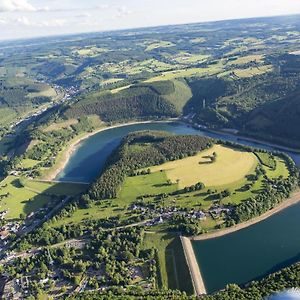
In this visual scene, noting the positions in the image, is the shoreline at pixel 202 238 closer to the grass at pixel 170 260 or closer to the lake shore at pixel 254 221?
the lake shore at pixel 254 221

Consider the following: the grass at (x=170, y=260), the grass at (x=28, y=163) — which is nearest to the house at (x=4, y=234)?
the grass at (x=170, y=260)

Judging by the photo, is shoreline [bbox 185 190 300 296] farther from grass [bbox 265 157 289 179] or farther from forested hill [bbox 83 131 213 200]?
forested hill [bbox 83 131 213 200]

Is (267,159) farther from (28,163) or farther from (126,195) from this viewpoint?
(28,163)

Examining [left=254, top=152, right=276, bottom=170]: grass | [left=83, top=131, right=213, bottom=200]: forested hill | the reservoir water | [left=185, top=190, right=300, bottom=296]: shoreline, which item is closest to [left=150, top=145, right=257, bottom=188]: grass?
[left=254, top=152, right=276, bottom=170]: grass

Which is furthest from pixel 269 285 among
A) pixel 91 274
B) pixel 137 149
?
pixel 137 149

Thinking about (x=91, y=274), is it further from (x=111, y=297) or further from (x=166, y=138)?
(x=166, y=138)

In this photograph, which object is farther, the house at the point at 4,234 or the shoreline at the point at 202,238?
the house at the point at 4,234
